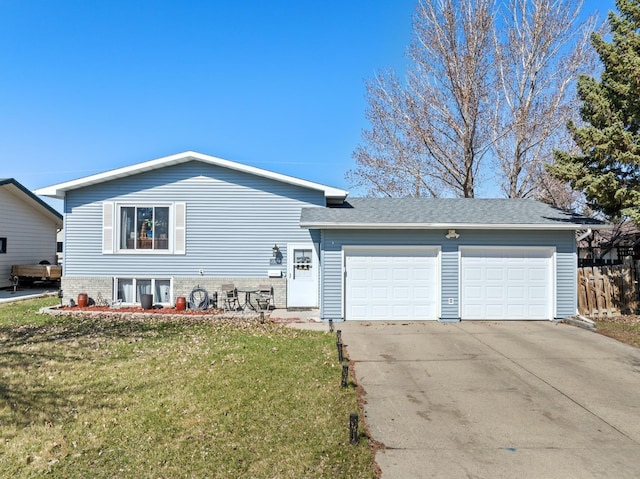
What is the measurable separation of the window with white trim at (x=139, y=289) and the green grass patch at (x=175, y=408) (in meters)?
4.36

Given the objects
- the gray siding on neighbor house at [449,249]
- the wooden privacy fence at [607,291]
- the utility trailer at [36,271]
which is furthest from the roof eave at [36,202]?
the wooden privacy fence at [607,291]

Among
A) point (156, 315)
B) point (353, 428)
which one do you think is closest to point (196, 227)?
point (156, 315)

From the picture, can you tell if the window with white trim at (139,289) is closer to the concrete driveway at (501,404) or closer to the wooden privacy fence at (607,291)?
the concrete driveway at (501,404)

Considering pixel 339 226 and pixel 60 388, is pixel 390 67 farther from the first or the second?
pixel 60 388

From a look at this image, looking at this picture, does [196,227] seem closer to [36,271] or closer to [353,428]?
[353,428]

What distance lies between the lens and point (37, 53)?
45.3 feet

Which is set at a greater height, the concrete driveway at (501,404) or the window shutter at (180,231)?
the window shutter at (180,231)

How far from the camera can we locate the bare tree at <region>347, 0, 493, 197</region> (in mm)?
20609

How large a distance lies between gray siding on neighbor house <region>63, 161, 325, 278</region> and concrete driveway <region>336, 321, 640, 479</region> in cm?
516

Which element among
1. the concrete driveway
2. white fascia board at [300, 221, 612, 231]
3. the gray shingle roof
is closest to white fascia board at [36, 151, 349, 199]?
the gray shingle roof

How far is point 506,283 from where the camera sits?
12094 mm

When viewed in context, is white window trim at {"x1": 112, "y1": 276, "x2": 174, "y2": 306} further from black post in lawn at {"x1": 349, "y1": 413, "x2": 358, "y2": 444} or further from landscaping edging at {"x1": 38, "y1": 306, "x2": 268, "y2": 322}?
black post in lawn at {"x1": 349, "y1": 413, "x2": 358, "y2": 444}

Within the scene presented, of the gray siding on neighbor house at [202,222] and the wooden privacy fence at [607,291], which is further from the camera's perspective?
the gray siding on neighbor house at [202,222]

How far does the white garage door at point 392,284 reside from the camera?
39.4 feet
